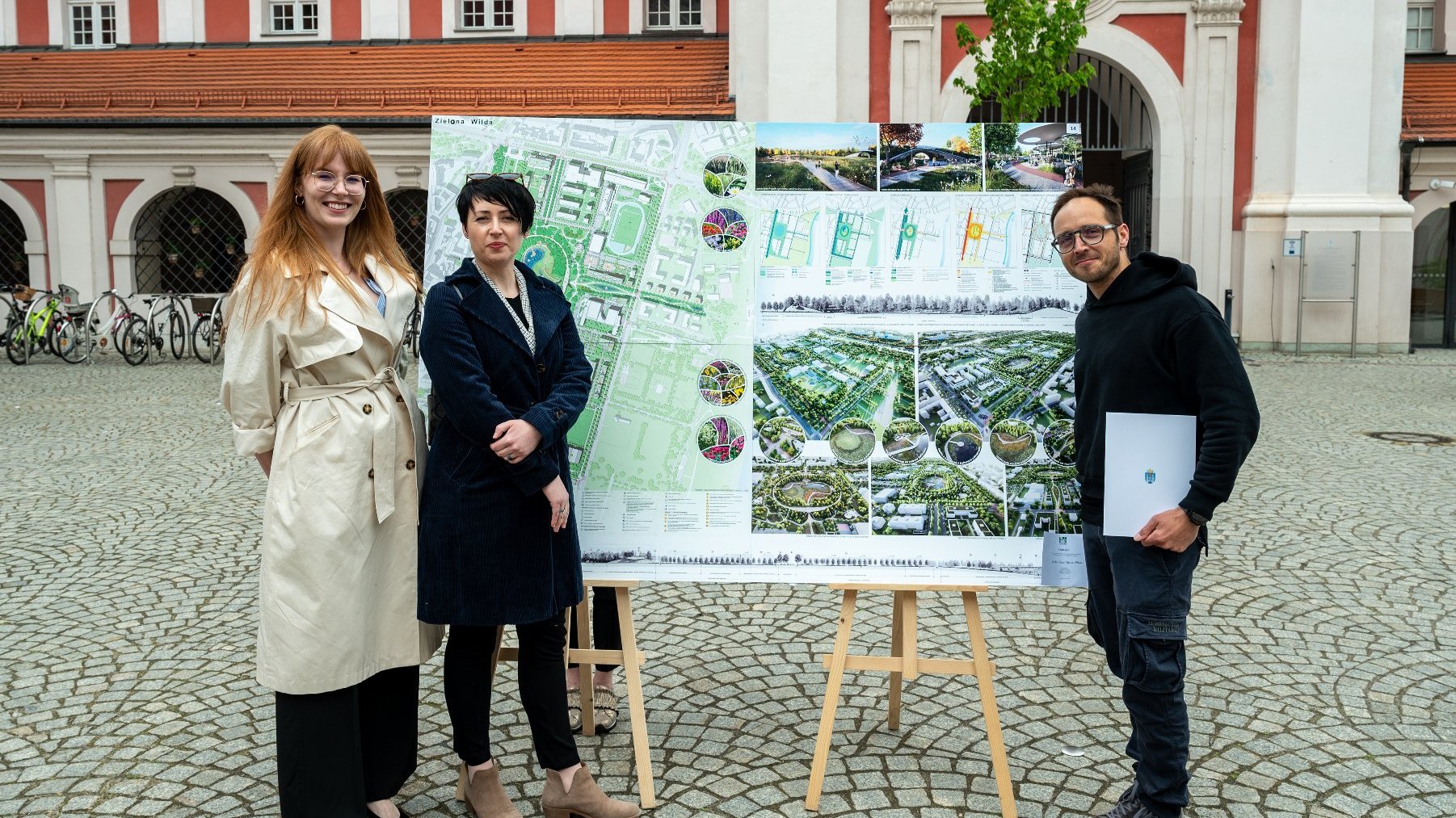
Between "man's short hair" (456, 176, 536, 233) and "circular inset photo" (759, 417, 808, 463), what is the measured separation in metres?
0.97

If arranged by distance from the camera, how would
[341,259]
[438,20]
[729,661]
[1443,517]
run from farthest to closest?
1. [438,20]
2. [1443,517]
3. [729,661]
4. [341,259]

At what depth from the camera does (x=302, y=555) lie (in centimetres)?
313

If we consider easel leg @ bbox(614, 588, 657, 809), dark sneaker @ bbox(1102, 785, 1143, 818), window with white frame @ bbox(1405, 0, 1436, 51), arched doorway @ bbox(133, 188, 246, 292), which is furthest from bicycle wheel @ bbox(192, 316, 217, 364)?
window with white frame @ bbox(1405, 0, 1436, 51)

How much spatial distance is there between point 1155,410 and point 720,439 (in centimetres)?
130

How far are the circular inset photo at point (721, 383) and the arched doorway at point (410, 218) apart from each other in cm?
1840

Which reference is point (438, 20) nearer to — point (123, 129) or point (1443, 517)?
point (123, 129)

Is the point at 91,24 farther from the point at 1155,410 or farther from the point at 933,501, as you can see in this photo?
the point at 1155,410

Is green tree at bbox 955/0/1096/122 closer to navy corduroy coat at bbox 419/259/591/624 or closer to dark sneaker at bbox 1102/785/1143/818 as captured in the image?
dark sneaker at bbox 1102/785/1143/818

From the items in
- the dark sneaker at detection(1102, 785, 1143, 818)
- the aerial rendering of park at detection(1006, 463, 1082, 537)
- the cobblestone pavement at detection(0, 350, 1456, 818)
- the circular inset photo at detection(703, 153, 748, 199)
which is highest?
the circular inset photo at detection(703, 153, 748, 199)

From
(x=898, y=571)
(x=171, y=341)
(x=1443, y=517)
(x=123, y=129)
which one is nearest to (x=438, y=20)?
(x=123, y=129)

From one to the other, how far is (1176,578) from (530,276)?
194 cm

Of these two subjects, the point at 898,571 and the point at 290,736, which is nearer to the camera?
the point at 290,736

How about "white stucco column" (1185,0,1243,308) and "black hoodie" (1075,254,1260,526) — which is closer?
"black hoodie" (1075,254,1260,526)

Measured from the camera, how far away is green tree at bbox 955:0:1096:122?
47.4 feet
